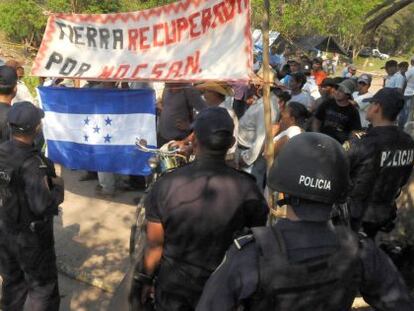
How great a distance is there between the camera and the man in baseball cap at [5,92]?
419 cm

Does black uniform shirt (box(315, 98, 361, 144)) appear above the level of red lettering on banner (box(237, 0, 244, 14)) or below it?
below

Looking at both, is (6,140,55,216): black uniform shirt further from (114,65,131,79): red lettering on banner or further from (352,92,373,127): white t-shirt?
(352,92,373,127): white t-shirt

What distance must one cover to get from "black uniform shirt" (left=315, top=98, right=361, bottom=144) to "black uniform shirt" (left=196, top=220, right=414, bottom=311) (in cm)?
378

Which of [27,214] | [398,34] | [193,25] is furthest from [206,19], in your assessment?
[398,34]

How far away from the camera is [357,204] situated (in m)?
3.68

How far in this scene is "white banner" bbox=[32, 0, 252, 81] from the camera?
3.38m

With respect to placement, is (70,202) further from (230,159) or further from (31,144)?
(31,144)

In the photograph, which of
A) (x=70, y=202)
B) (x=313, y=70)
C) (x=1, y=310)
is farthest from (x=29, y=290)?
(x=313, y=70)

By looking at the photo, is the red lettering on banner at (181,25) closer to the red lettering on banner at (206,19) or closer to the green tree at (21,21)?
the red lettering on banner at (206,19)

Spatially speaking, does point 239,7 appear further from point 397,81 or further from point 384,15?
point 397,81

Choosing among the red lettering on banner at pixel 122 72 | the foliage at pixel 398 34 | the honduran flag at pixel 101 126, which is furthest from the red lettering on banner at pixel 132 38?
the foliage at pixel 398 34

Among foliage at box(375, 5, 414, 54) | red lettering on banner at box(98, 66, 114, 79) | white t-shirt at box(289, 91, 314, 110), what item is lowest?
foliage at box(375, 5, 414, 54)

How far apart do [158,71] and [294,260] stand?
2839 millimetres

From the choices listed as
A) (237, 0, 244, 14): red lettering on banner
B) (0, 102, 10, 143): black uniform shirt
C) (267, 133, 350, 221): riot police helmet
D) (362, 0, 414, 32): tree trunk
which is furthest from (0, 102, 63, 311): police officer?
(362, 0, 414, 32): tree trunk
